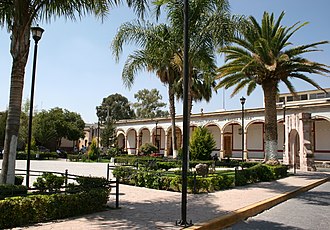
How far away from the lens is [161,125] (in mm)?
44656

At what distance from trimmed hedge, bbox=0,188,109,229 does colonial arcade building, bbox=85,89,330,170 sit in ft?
59.8

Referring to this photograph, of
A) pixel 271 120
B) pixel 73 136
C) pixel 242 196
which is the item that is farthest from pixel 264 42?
pixel 73 136

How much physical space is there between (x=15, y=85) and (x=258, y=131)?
1284 inches

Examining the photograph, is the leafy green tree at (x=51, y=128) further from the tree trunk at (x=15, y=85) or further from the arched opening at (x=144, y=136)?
the tree trunk at (x=15, y=85)

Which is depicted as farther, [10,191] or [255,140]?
[255,140]

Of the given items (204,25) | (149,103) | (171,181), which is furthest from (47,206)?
(149,103)

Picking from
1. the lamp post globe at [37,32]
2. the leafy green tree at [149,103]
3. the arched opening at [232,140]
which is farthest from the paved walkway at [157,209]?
the leafy green tree at [149,103]

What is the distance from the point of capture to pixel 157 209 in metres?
8.12

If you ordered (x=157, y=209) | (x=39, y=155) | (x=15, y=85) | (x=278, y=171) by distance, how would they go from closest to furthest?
(x=15, y=85) → (x=157, y=209) → (x=278, y=171) → (x=39, y=155)

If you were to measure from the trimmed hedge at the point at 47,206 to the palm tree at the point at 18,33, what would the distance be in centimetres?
160

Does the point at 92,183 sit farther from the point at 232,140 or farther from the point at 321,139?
the point at 232,140

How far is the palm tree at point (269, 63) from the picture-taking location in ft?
58.4

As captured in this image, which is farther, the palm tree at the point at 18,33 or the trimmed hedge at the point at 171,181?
the trimmed hedge at the point at 171,181

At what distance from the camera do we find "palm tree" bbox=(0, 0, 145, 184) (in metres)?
7.63
